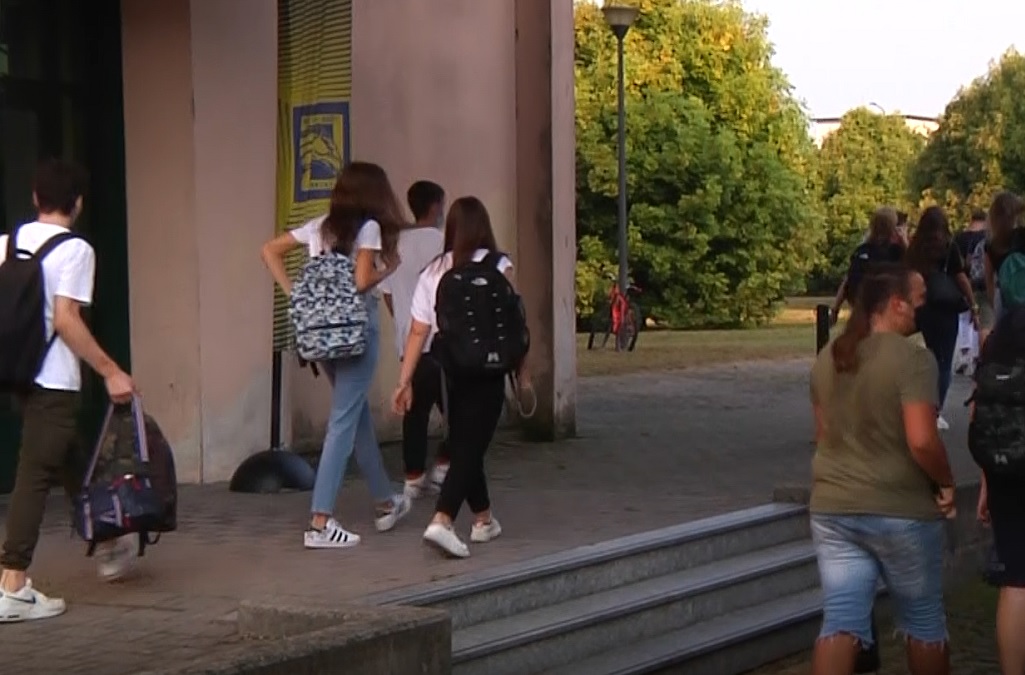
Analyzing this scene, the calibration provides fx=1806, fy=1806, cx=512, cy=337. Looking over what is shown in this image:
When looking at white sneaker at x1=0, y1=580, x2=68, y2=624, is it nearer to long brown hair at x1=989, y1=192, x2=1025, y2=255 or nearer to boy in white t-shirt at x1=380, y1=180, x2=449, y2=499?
boy in white t-shirt at x1=380, y1=180, x2=449, y2=499

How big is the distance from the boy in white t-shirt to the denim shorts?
378 centimetres

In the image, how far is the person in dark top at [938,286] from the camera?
12.8 meters

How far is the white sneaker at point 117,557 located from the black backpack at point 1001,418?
11.9ft

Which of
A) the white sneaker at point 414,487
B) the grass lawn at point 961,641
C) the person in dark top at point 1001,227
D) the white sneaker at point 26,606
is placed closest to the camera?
the white sneaker at point 26,606

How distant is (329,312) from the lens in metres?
Result: 8.41

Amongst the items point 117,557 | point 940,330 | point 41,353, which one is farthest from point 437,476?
point 940,330

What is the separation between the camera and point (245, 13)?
1111 centimetres

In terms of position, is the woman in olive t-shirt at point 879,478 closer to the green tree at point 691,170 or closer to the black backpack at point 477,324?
the black backpack at point 477,324

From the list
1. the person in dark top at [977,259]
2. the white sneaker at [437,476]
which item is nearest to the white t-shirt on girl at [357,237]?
the white sneaker at [437,476]

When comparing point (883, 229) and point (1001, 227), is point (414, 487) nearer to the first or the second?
point (1001, 227)

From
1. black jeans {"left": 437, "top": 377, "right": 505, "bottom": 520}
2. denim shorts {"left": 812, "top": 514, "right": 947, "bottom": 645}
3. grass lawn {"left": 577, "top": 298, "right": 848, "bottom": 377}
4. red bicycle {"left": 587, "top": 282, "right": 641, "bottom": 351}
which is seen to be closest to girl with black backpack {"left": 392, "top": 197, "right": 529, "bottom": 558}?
black jeans {"left": 437, "top": 377, "right": 505, "bottom": 520}

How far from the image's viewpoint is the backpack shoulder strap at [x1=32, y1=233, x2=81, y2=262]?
701 cm

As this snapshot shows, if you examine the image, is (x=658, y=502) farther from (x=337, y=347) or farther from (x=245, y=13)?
(x=245, y=13)

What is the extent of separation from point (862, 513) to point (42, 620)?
3246mm
